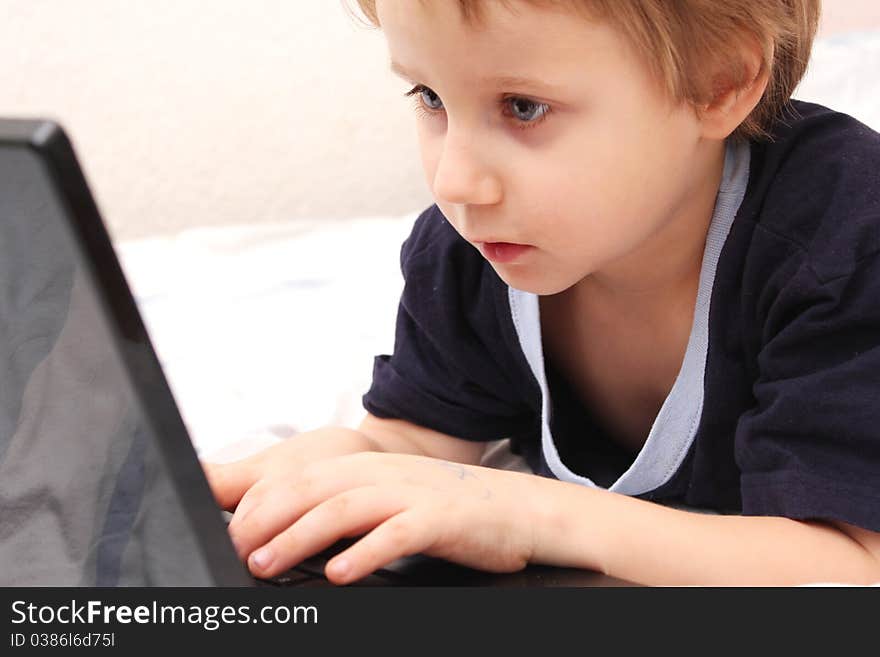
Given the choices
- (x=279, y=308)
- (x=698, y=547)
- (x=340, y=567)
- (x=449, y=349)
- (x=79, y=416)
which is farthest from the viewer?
(x=279, y=308)

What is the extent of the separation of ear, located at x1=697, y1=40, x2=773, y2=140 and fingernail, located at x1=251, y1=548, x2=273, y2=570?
0.33 m

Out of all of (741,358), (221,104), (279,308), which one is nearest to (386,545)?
(741,358)

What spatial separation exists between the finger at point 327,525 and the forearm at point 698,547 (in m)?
0.09

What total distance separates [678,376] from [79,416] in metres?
0.46

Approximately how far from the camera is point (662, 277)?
0.79 m

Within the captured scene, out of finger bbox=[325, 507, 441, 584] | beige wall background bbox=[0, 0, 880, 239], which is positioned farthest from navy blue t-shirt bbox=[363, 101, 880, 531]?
beige wall background bbox=[0, 0, 880, 239]

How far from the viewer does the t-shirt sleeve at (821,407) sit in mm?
629

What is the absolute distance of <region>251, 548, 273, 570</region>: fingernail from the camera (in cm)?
56

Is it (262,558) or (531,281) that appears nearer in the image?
(262,558)

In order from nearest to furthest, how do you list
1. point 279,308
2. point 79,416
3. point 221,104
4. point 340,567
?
point 79,416 → point 340,567 → point 279,308 → point 221,104

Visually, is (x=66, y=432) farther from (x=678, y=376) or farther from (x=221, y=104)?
(x=221, y=104)

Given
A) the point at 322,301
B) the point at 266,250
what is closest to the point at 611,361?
the point at 322,301

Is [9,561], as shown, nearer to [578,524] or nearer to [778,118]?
[578,524]

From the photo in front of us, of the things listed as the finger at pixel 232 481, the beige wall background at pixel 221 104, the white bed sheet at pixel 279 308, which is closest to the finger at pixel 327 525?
the finger at pixel 232 481
